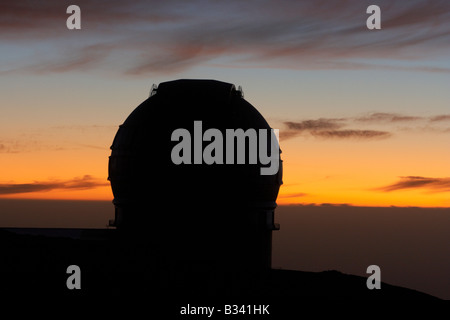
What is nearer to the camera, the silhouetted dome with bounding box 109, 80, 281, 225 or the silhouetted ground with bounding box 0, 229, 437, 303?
the silhouetted ground with bounding box 0, 229, 437, 303

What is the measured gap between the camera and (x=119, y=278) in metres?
32.8

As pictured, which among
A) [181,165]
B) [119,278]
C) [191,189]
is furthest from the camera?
[191,189]

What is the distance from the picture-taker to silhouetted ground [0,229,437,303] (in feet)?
103

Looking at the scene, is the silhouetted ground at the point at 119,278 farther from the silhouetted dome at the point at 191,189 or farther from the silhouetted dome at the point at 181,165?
the silhouetted dome at the point at 181,165

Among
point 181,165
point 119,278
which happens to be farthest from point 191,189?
point 119,278

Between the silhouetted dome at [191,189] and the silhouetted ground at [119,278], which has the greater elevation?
the silhouetted dome at [191,189]

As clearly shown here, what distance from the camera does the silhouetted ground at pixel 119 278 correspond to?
31.3 metres

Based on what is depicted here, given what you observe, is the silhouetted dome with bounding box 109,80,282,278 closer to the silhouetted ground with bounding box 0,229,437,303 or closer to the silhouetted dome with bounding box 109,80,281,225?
the silhouetted dome with bounding box 109,80,281,225

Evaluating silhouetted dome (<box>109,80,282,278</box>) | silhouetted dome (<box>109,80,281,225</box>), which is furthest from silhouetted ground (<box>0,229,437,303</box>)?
silhouetted dome (<box>109,80,281,225</box>)

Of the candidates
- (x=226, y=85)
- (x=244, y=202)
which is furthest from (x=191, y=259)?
(x=226, y=85)

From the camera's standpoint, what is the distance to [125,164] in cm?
3644

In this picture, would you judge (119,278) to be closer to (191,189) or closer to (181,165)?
(191,189)

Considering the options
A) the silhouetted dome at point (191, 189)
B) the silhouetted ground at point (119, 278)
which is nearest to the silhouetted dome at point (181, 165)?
the silhouetted dome at point (191, 189)

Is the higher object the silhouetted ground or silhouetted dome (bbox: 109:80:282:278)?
silhouetted dome (bbox: 109:80:282:278)
